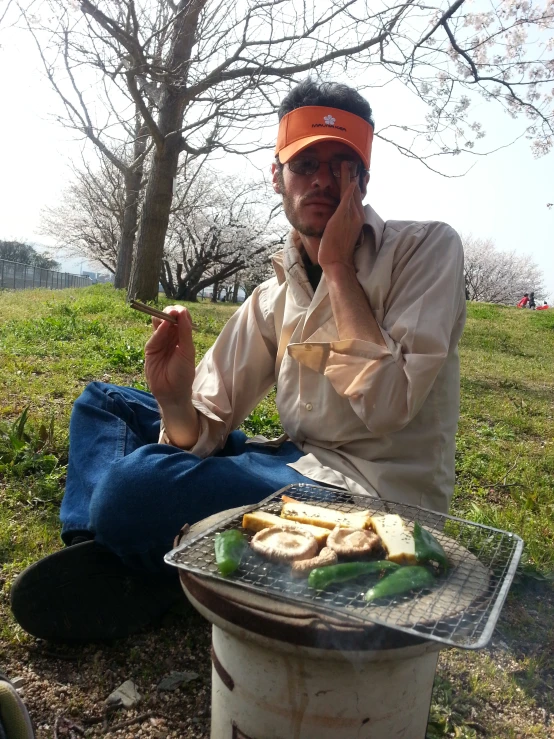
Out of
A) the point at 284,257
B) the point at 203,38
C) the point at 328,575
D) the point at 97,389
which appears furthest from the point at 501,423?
the point at 203,38

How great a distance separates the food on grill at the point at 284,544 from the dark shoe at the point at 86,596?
1139 millimetres

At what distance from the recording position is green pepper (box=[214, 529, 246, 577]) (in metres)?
1.45

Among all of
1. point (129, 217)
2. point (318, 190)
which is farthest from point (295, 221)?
point (129, 217)

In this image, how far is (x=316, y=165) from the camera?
8.82 ft

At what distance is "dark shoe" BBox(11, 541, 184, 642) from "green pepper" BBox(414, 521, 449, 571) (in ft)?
4.55

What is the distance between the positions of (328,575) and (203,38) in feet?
30.9

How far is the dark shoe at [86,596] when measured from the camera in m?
2.37

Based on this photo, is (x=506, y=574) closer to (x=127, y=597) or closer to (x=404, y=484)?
(x=404, y=484)

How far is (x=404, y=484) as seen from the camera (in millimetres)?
2373

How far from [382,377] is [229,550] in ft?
2.96

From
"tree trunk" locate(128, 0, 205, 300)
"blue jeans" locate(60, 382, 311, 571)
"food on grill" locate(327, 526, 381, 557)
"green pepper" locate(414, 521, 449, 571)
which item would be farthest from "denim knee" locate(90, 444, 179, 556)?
"tree trunk" locate(128, 0, 205, 300)

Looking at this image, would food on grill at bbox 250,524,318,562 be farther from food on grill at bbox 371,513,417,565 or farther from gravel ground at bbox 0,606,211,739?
gravel ground at bbox 0,606,211,739

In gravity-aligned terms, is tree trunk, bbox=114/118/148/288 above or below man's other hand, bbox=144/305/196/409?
above

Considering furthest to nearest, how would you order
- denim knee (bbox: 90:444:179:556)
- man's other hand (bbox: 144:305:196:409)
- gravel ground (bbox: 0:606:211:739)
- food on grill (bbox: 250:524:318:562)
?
1. man's other hand (bbox: 144:305:196:409)
2. denim knee (bbox: 90:444:179:556)
3. gravel ground (bbox: 0:606:211:739)
4. food on grill (bbox: 250:524:318:562)
